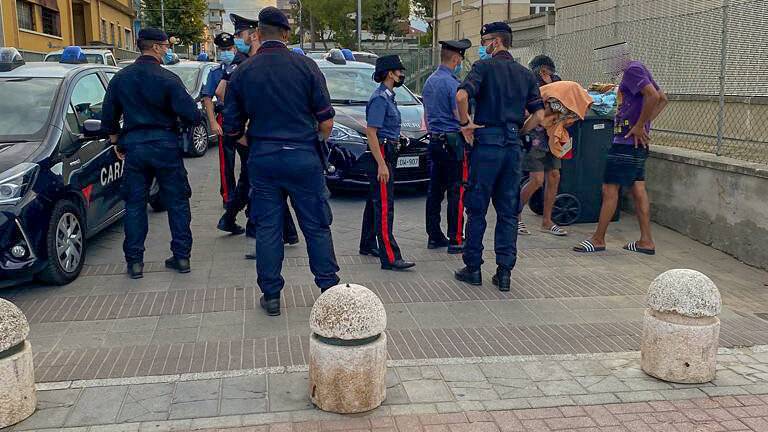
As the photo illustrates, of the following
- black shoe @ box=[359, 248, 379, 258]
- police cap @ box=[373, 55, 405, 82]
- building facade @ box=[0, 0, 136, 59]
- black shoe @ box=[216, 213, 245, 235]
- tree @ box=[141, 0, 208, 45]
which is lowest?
black shoe @ box=[359, 248, 379, 258]

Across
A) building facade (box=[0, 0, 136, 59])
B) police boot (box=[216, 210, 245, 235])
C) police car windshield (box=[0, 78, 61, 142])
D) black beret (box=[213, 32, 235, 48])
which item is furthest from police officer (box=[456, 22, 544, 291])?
building facade (box=[0, 0, 136, 59])

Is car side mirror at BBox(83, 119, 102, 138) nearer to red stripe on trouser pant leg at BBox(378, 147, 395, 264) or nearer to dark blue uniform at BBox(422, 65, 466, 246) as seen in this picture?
red stripe on trouser pant leg at BBox(378, 147, 395, 264)

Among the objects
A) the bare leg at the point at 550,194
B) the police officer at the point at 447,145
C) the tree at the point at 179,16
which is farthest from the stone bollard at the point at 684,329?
the tree at the point at 179,16

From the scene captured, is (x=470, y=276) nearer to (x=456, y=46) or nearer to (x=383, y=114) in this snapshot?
(x=383, y=114)

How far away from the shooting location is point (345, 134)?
28.7 feet

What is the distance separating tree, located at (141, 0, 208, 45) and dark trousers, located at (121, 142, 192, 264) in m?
52.9

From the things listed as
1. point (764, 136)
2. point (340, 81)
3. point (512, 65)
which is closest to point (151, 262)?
point (512, 65)

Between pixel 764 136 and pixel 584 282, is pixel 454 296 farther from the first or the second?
pixel 764 136

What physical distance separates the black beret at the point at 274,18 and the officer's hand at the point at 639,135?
134 inches

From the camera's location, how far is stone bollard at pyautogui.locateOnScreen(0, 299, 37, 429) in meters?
3.46

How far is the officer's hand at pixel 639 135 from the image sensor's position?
641 centimetres

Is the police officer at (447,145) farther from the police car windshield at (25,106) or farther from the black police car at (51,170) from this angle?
the police car windshield at (25,106)

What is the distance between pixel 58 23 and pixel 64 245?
31245 mm

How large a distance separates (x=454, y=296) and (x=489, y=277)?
648 mm
